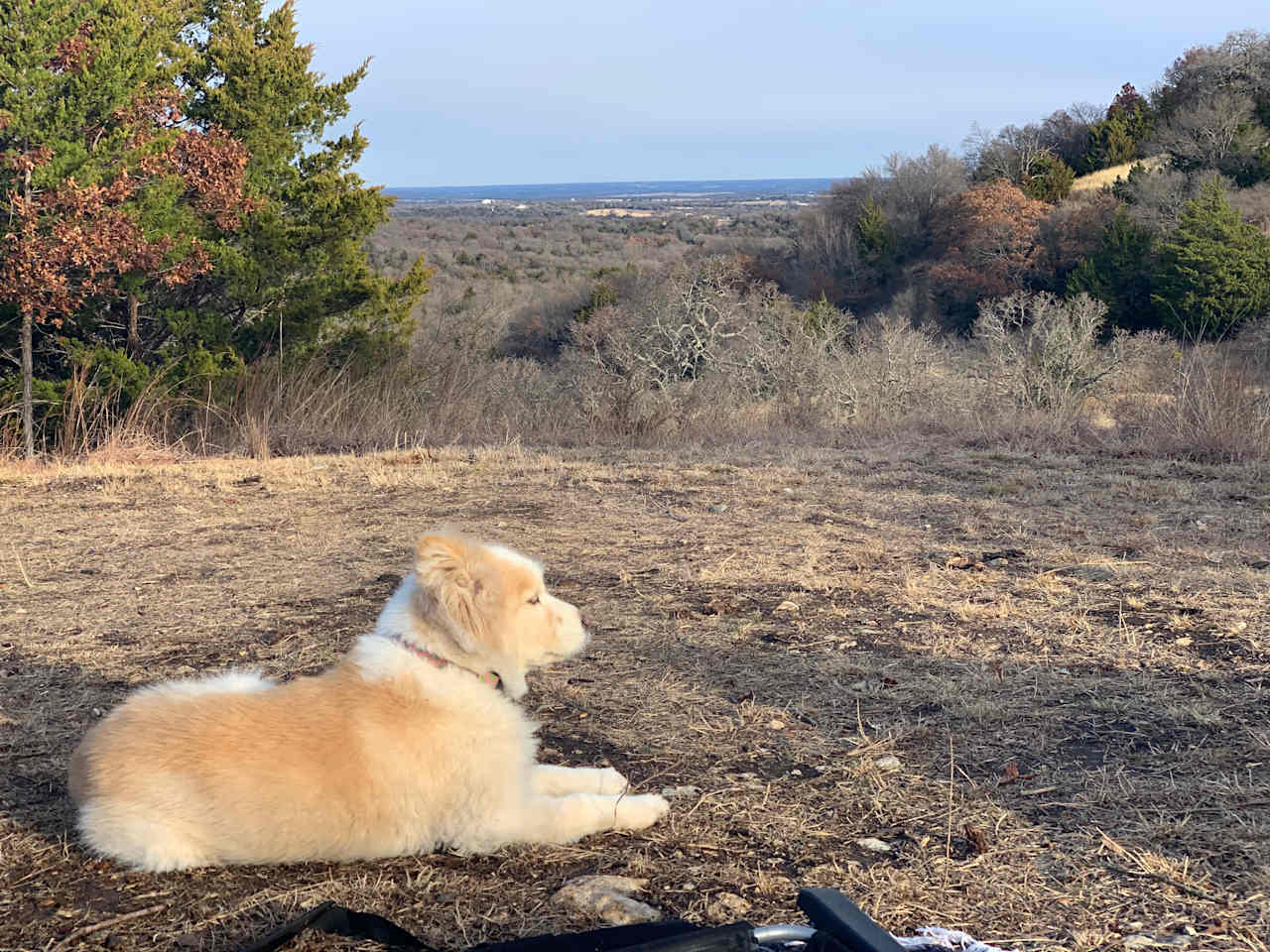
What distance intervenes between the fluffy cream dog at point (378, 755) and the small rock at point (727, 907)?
1.29 ft

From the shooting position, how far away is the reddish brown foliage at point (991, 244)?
124 feet

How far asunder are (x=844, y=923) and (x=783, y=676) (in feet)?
7.08

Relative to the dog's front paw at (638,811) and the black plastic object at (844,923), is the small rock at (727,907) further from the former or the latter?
the black plastic object at (844,923)

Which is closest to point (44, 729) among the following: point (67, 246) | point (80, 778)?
point (80, 778)

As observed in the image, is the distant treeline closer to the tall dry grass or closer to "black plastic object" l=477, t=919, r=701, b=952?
the tall dry grass

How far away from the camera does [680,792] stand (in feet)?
9.94

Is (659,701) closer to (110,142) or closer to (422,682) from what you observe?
(422,682)

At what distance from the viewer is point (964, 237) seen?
4072cm

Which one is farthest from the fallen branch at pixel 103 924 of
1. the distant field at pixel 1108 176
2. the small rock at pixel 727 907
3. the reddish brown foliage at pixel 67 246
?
the distant field at pixel 1108 176

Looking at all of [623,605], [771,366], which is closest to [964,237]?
[771,366]

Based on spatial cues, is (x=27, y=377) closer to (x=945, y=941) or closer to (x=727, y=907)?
(x=727, y=907)

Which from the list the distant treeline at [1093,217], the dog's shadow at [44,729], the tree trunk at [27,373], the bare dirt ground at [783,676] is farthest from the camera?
the distant treeline at [1093,217]

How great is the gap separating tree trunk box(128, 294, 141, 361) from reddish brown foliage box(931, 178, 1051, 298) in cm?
3082

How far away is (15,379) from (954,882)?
12810mm
